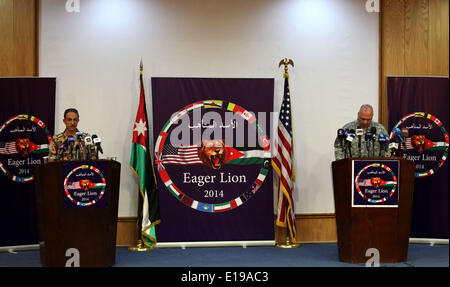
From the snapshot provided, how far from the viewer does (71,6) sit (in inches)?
281

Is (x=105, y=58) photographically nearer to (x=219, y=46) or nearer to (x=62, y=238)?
(x=219, y=46)

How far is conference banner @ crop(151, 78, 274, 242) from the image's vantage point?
6988 mm

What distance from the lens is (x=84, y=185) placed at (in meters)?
5.36

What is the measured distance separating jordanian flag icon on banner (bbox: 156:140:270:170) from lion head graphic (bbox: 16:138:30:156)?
157cm

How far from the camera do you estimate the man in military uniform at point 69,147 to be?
5.69 metres

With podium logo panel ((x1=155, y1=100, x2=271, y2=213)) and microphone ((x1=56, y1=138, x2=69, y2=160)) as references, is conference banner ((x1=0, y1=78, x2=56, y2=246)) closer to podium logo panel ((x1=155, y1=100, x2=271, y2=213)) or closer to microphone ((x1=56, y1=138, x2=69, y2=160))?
microphone ((x1=56, y1=138, x2=69, y2=160))

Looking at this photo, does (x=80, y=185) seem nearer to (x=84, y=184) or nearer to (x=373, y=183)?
(x=84, y=184)

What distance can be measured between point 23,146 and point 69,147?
140 centimetres

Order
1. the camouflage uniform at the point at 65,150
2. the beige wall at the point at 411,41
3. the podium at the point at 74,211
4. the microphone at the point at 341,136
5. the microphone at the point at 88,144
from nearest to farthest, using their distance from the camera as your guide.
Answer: the podium at the point at 74,211 < the microphone at the point at 88,144 < the camouflage uniform at the point at 65,150 < the microphone at the point at 341,136 < the beige wall at the point at 411,41

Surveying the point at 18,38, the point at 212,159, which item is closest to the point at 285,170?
the point at 212,159

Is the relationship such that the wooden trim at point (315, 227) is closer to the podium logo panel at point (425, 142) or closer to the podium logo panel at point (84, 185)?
the podium logo panel at point (425, 142)

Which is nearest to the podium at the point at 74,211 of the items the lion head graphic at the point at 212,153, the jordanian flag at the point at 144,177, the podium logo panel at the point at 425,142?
the jordanian flag at the point at 144,177

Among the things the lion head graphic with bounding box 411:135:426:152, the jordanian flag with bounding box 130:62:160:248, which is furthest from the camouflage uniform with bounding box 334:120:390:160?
the jordanian flag with bounding box 130:62:160:248

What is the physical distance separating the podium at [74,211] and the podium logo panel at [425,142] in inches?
152
